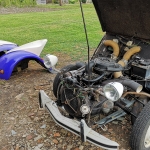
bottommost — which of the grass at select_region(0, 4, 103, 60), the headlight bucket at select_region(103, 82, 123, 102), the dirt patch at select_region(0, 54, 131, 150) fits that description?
the dirt patch at select_region(0, 54, 131, 150)

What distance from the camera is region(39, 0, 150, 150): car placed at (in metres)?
2.75

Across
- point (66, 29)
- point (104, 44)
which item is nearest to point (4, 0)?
point (66, 29)

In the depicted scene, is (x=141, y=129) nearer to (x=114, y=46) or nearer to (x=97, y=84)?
(x=97, y=84)

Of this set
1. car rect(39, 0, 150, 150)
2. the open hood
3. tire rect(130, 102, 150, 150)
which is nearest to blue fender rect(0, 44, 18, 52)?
car rect(39, 0, 150, 150)

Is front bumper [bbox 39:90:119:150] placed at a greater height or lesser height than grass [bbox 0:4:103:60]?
greater

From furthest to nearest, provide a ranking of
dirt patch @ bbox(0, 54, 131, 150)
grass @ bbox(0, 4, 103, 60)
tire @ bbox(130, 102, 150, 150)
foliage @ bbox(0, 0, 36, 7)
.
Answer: foliage @ bbox(0, 0, 36, 7) → grass @ bbox(0, 4, 103, 60) → dirt patch @ bbox(0, 54, 131, 150) → tire @ bbox(130, 102, 150, 150)

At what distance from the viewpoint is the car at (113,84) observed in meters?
2.75

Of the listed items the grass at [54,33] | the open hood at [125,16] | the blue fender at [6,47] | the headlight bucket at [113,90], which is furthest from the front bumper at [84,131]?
the grass at [54,33]

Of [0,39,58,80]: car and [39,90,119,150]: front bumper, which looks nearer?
[39,90,119,150]: front bumper

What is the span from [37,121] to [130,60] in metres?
1.77

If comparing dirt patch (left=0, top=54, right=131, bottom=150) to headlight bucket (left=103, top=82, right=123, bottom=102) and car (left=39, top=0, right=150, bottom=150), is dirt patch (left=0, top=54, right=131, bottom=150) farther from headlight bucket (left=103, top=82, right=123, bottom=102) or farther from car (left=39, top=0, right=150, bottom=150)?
headlight bucket (left=103, top=82, right=123, bottom=102)

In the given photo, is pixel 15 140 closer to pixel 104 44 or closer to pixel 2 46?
pixel 104 44

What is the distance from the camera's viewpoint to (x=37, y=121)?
3.73m

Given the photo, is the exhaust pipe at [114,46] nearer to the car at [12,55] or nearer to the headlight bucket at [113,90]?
the headlight bucket at [113,90]
